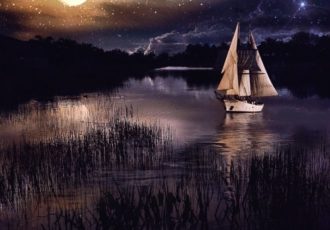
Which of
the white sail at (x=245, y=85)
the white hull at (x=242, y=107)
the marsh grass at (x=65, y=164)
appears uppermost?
the white sail at (x=245, y=85)

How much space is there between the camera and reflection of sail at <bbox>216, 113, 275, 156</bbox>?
31234mm

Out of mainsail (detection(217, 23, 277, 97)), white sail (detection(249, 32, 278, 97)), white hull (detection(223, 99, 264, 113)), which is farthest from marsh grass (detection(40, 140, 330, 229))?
white sail (detection(249, 32, 278, 97))

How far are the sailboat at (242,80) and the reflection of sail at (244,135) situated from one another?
2249 millimetres

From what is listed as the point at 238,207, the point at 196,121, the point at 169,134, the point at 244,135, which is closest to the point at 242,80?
the point at 196,121

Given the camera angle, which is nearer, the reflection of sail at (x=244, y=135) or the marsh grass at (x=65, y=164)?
the marsh grass at (x=65, y=164)

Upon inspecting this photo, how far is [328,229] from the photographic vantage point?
44.3ft

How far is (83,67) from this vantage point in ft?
492

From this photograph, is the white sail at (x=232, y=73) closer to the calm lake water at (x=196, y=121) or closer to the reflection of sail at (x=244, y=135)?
the calm lake water at (x=196, y=121)

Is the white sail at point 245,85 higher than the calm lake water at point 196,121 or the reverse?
higher

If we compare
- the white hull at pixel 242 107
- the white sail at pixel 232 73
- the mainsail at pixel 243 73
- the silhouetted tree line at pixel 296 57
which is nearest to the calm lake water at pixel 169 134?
the white hull at pixel 242 107

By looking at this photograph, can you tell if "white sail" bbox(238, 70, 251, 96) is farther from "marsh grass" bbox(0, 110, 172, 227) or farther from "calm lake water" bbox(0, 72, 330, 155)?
"marsh grass" bbox(0, 110, 172, 227)

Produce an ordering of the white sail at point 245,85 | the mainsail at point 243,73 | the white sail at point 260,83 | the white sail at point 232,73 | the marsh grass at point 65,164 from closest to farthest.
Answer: the marsh grass at point 65,164 → the white sail at point 232,73 → the mainsail at point 243,73 → the white sail at point 245,85 → the white sail at point 260,83

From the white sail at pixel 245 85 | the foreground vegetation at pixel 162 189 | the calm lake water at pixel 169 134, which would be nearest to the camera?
the foreground vegetation at pixel 162 189

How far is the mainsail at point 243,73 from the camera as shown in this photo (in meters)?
54.1
